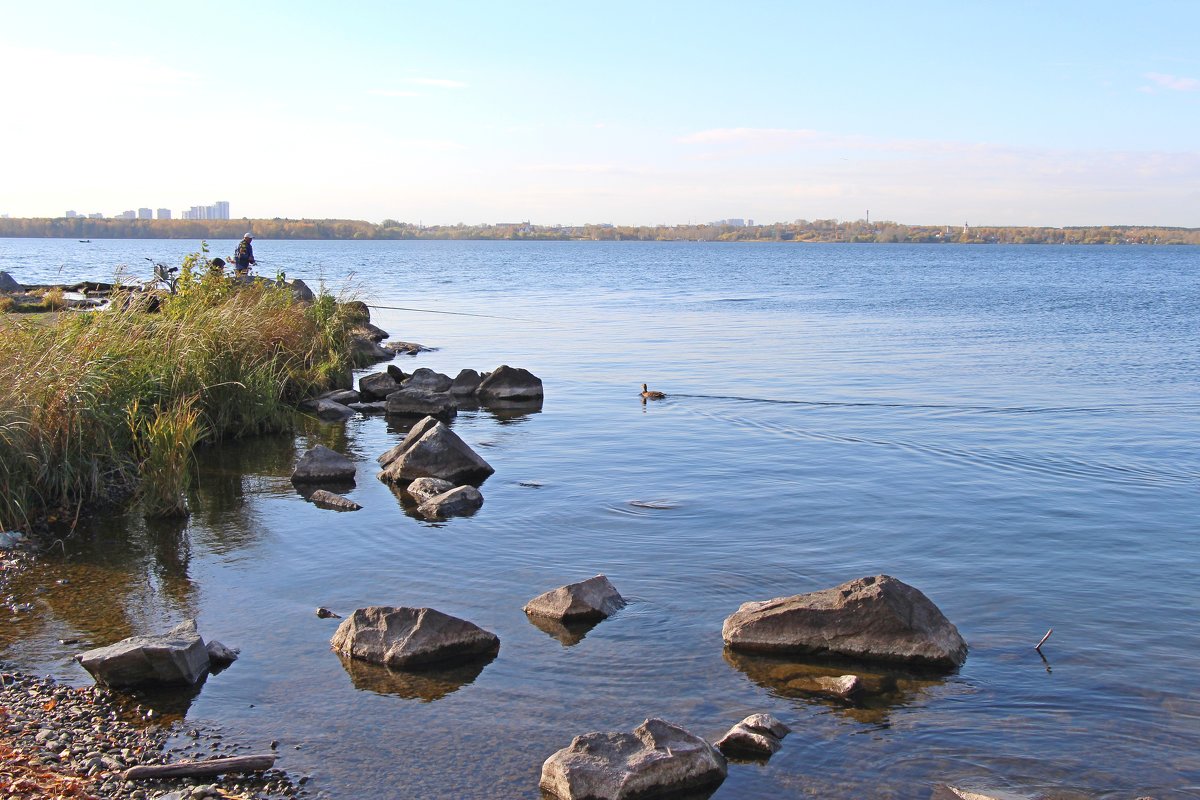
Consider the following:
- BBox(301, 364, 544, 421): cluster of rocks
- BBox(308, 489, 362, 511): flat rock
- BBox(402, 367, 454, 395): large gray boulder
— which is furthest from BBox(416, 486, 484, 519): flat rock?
BBox(402, 367, 454, 395): large gray boulder

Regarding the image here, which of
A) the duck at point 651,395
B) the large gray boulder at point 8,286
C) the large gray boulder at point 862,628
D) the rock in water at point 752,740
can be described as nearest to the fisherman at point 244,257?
the large gray boulder at point 8,286

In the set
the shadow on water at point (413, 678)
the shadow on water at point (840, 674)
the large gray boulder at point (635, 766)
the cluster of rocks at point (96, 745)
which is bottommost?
the shadow on water at point (413, 678)

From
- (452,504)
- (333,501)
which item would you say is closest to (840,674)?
(452,504)

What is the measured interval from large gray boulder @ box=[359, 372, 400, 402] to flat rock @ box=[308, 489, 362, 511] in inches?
370

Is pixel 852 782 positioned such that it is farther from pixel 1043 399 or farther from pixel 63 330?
pixel 1043 399

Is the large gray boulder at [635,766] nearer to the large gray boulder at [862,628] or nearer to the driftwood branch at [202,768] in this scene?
the driftwood branch at [202,768]

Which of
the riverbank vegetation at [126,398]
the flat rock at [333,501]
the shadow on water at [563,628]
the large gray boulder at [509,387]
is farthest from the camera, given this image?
the large gray boulder at [509,387]

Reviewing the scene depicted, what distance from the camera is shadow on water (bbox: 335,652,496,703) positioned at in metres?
8.26

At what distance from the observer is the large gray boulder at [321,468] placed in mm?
15562

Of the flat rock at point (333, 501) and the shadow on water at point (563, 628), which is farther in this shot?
the flat rock at point (333, 501)

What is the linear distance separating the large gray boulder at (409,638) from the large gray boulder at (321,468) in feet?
22.4

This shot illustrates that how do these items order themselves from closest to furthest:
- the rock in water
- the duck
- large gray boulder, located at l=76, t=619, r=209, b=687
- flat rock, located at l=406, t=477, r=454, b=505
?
1. the rock in water
2. large gray boulder, located at l=76, t=619, r=209, b=687
3. flat rock, located at l=406, t=477, r=454, b=505
4. the duck

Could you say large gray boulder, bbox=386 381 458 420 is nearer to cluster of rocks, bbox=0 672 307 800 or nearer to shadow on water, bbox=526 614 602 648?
shadow on water, bbox=526 614 602 648

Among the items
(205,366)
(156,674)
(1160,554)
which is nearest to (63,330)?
(205,366)
